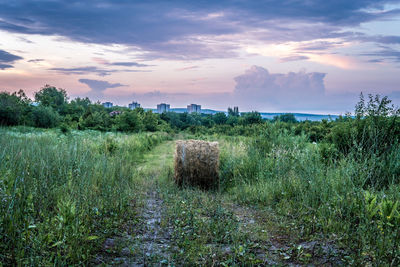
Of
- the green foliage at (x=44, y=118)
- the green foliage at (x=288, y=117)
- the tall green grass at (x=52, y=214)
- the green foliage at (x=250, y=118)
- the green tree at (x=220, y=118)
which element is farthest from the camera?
the green tree at (x=220, y=118)

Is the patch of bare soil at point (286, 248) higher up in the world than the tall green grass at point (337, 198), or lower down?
lower down

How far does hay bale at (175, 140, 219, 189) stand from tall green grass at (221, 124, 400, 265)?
56 cm

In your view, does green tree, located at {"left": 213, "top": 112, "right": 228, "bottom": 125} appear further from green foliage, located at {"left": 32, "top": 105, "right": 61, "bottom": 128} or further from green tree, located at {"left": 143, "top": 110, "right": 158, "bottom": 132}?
green foliage, located at {"left": 32, "top": 105, "right": 61, "bottom": 128}

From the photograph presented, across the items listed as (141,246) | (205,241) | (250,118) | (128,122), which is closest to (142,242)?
(141,246)

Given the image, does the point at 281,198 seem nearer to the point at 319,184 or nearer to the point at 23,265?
the point at 319,184

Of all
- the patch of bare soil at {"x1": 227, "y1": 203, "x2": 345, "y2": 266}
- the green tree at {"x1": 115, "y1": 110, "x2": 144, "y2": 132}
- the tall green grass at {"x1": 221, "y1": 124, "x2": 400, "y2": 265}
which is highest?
the green tree at {"x1": 115, "y1": 110, "x2": 144, "y2": 132}

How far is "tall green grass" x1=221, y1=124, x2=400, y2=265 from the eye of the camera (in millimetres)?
3725

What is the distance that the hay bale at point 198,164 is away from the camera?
27.5 feet

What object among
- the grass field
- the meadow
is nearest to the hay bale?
the meadow

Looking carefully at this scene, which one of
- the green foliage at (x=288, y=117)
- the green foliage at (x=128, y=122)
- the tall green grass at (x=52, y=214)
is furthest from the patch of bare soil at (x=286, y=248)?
the green foliage at (x=128, y=122)

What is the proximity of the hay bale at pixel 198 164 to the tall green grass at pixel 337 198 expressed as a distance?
565 millimetres

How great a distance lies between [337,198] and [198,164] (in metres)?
4.18

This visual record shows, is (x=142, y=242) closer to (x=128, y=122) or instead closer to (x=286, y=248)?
(x=286, y=248)

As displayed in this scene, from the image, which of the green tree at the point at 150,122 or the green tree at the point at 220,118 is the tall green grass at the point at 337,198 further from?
the green tree at the point at 150,122
